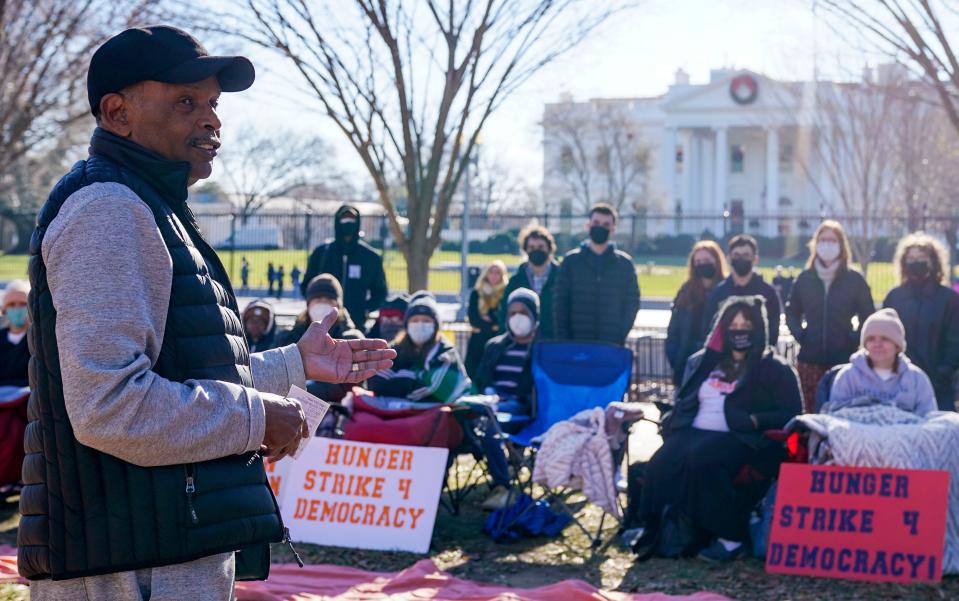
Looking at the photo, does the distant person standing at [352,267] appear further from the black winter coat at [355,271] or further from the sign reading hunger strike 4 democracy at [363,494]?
the sign reading hunger strike 4 democracy at [363,494]

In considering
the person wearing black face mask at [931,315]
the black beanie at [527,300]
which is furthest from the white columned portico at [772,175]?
the black beanie at [527,300]

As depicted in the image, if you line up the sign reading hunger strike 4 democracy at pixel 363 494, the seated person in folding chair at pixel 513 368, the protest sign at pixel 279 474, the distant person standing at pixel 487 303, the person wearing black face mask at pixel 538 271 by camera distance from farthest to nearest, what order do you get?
the distant person standing at pixel 487 303 → the person wearing black face mask at pixel 538 271 → the seated person in folding chair at pixel 513 368 → the protest sign at pixel 279 474 → the sign reading hunger strike 4 democracy at pixel 363 494

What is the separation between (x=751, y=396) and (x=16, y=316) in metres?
5.18

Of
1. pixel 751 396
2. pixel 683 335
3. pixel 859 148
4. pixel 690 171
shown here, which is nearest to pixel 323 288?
pixel 683 335

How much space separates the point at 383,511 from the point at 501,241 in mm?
34068

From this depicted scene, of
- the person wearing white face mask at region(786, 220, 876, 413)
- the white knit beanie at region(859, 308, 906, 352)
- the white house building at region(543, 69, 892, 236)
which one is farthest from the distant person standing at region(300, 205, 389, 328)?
the white house building at region(543, 69, 892, 236)

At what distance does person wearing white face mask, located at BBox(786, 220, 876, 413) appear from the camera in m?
8.66

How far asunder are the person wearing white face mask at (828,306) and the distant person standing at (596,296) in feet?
4.36

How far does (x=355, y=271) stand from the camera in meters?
10.1

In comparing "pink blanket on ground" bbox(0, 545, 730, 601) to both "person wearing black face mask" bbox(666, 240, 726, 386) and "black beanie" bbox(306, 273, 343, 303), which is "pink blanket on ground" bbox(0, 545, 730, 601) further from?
"person wearing black face mask" bbox(666, 240, 726, 386)

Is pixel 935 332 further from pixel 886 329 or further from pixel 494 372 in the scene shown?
pixel 494 372

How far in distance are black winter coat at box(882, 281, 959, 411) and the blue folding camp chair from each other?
2.00m

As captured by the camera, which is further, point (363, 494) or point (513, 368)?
point (513, 368)

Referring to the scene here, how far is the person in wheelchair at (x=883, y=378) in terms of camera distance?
6.79m
